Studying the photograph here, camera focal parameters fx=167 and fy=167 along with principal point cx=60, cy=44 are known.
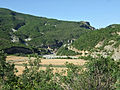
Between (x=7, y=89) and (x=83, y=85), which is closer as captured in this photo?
(x=83, y=85)

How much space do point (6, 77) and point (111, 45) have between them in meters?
99.1

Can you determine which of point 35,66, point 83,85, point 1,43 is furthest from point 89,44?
point 83,85

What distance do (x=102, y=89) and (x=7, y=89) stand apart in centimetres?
794

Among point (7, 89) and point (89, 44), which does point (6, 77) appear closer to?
point (7, 89)

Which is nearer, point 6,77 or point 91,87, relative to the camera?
point 91,87

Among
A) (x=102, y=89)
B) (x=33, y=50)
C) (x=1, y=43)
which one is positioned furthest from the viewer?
(x=33, y=50)

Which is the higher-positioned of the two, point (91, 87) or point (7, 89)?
point (91, 87)

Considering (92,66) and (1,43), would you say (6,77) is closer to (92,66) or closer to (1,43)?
(92,66)

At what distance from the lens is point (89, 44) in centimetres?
13275

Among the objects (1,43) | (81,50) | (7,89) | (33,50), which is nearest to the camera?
(7,89)

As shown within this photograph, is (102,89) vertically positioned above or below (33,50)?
above

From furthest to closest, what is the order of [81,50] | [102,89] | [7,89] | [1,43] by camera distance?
[1,43], [81,50], [7,89], [102,89]

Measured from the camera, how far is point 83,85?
10.7m

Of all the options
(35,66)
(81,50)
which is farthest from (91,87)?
(81,50)
